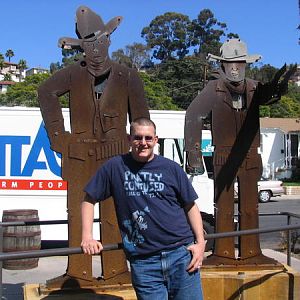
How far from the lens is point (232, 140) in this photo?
5.82 metres

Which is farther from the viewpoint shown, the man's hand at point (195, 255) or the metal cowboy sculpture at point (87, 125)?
the metal cowboy sculpture at point (87, 125)

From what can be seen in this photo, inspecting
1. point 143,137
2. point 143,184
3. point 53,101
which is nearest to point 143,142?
point 143,137

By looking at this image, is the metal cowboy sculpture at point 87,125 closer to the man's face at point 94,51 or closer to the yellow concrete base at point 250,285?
the man's face at point 94,51

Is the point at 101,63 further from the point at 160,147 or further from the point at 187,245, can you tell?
the point at 160,147

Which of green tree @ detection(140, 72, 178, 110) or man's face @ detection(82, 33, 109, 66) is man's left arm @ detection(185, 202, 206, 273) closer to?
man's face @ detection(82, 33, 109, 66)

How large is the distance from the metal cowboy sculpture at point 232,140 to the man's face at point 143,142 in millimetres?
2267

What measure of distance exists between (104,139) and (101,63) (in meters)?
0.74

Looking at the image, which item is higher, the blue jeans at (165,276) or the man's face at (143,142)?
the man's face at (143,142)

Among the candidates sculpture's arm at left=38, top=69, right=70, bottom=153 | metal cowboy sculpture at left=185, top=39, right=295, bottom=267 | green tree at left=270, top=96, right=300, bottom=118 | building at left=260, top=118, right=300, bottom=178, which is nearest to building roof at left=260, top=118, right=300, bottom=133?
building at left=260, top=118, right=300, bottom=178

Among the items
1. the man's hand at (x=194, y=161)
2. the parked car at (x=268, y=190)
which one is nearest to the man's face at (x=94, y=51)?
the man's hand at (x=194, y=161)

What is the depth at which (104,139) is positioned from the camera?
5.17m

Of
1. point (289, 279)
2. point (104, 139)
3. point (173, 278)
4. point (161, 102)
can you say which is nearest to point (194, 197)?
point (173, 278)

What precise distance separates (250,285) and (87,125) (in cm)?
233

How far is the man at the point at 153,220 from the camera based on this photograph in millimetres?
3371
